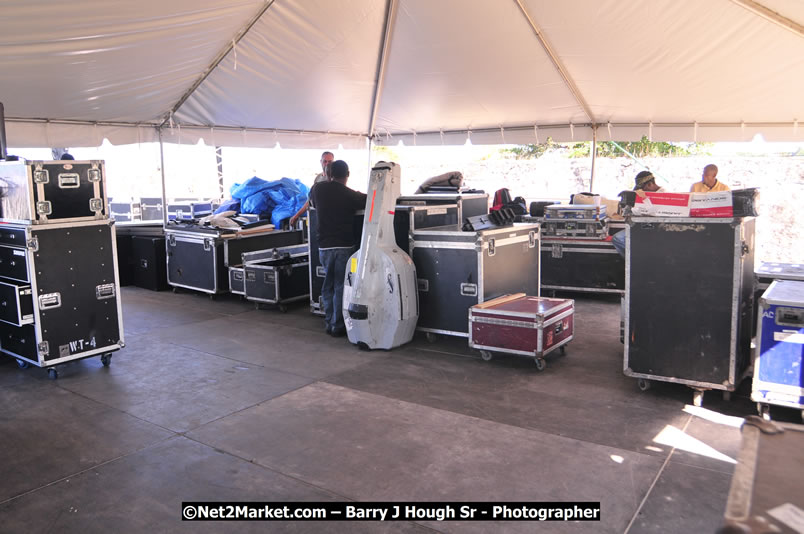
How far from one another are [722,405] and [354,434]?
2.70 meters

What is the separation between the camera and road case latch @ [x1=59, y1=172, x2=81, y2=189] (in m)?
5.21

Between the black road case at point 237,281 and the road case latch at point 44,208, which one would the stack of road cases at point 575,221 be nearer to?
the black road case at point 237,281

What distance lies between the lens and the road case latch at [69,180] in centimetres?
521

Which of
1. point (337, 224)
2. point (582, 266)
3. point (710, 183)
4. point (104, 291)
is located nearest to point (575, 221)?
point (582, 266)

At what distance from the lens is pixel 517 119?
1020 centimetres

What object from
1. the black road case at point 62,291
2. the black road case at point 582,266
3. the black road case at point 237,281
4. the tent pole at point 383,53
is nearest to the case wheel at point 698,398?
the black road case at point 582,266

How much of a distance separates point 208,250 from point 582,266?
5.21 m

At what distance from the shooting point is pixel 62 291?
5344 millimetres

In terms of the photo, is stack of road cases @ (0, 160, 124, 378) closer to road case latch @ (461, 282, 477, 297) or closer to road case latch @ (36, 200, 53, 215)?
road case latch @ (36, 200, 53, 215)

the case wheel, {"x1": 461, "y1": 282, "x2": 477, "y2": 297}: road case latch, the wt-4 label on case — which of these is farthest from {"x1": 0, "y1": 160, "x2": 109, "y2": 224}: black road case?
the case wheel

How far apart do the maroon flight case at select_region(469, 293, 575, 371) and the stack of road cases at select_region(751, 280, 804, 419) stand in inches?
66.9

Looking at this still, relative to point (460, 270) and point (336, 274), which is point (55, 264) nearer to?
point (336, 274)

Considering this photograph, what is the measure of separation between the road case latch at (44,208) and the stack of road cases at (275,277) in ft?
9.94

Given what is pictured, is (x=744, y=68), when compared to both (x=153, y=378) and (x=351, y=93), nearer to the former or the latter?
(x=351, y=93)
